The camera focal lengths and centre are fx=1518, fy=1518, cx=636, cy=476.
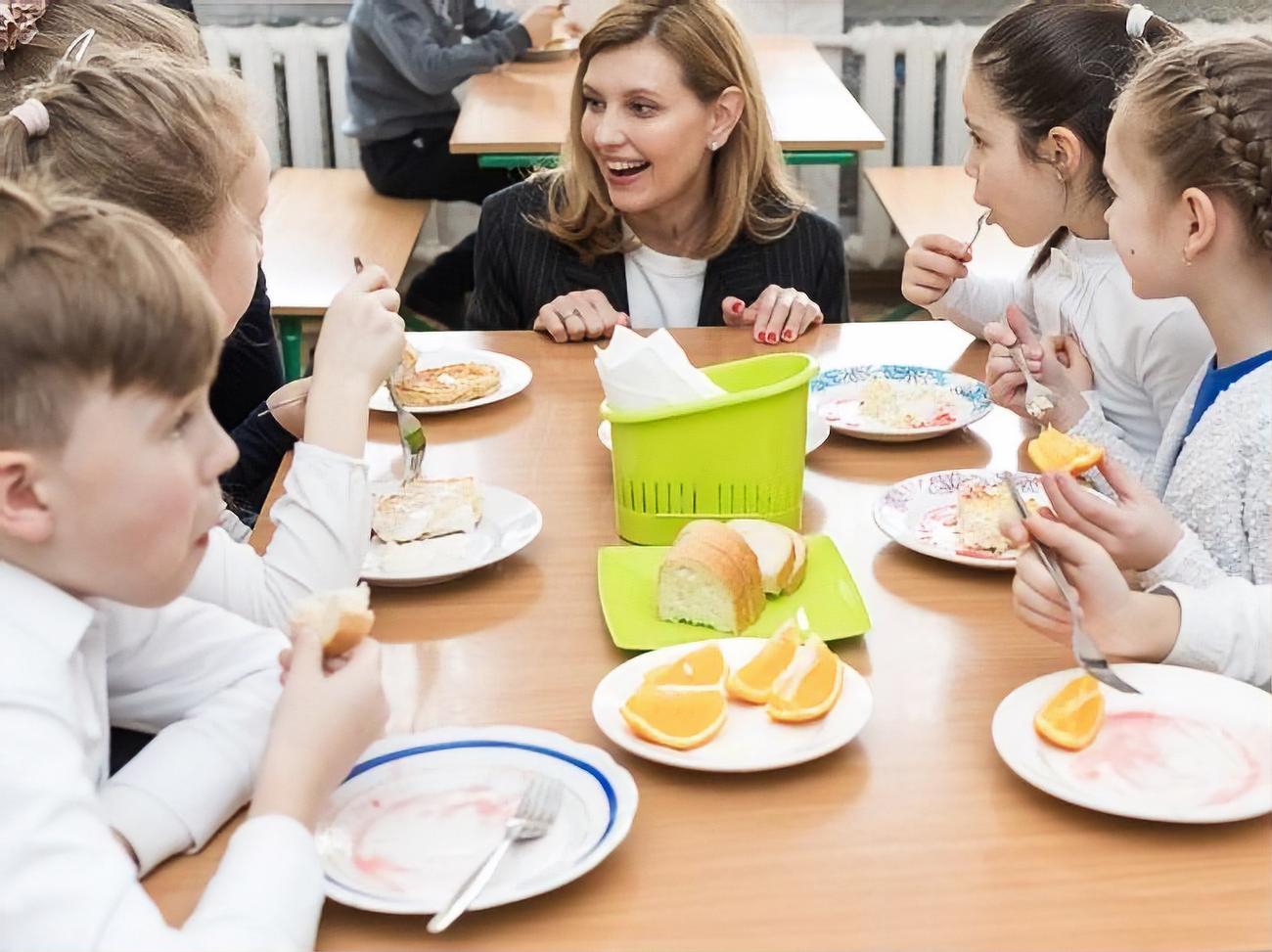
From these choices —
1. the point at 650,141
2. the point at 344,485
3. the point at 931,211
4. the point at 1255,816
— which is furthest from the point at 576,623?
the point at 931,211

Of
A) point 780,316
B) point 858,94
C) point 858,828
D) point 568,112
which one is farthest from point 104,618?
point 858,94

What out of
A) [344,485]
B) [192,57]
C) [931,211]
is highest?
[192,57]

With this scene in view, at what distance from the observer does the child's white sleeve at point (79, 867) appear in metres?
0.77

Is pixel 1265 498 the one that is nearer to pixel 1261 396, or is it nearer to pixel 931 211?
pixel 1261 396

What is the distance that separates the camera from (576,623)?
125cm

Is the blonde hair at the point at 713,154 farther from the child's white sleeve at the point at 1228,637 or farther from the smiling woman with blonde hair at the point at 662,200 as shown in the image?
the child's white sleeve at the point at 1228,637

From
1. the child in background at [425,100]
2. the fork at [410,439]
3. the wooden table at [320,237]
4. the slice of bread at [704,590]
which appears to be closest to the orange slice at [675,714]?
the slice of bread at [704,590]

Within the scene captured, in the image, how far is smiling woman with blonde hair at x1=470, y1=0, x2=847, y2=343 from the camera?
2326 millimetres

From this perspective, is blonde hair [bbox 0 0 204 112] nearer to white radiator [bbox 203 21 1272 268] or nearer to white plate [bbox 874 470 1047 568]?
white plate [bbox 874 470 1047 568]

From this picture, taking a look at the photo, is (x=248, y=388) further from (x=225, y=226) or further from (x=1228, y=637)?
(x=1228, y=637)

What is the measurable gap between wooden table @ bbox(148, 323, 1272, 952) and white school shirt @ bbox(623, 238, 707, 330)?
101 cm

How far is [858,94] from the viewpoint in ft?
15.4

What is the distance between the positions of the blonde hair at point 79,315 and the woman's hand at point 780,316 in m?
1.19

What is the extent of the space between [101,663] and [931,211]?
2877mm
